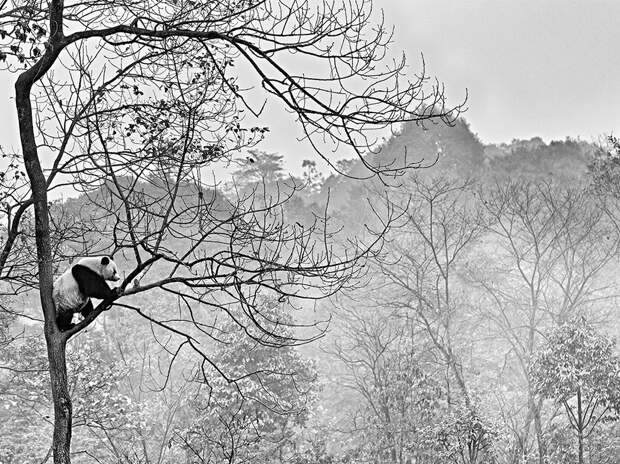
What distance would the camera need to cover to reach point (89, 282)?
138 inches

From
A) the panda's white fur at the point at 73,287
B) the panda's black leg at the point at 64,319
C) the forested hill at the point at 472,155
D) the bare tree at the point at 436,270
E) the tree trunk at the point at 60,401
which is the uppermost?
the forested hill at the point at 472,155

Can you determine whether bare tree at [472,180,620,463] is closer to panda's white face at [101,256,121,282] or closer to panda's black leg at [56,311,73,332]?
panda's white face at [101,256,121,282]

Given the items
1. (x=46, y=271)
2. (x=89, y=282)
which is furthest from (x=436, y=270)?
(x=46, y=271)

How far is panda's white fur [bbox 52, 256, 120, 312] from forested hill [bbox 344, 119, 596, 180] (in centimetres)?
2673

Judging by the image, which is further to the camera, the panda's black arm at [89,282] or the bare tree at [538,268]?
the bare tree at [538,268]

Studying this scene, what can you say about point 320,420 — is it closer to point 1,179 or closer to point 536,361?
point 536,361

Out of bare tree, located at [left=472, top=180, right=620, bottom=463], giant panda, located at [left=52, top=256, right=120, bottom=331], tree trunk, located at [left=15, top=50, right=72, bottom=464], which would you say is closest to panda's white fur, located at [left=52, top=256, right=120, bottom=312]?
giant panda, located at [left=52, top=256, right=120, bottom=331]

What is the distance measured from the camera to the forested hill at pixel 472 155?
99.9ft

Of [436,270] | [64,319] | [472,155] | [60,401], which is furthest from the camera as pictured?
[472,155]

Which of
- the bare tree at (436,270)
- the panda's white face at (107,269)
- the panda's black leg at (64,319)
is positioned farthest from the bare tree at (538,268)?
the panda's black leg at (64,319)

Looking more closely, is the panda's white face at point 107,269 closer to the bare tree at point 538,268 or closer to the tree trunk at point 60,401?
the tree trunk at point 60,401

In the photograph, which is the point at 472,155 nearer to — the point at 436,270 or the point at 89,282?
the point at 436,270

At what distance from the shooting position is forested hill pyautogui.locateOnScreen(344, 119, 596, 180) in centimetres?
3044

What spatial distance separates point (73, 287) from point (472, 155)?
1181 inches
